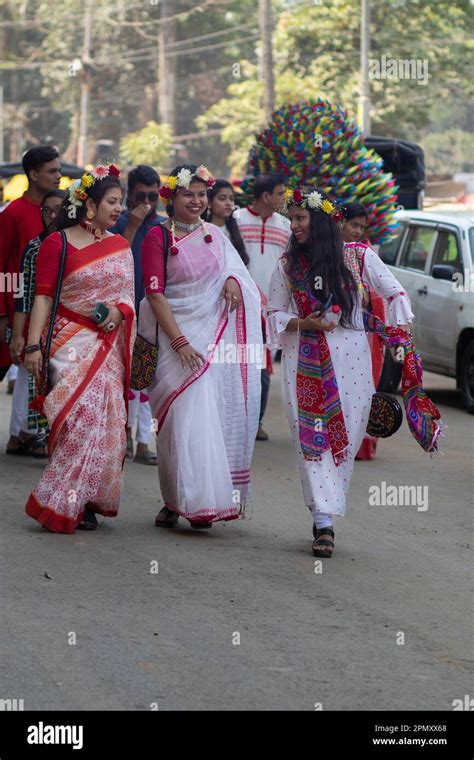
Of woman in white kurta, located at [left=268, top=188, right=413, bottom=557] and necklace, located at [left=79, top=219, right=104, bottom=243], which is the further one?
necklace, located at [left=79, top=219, right=104, bottom=243]

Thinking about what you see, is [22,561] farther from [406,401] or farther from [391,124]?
[391,124]

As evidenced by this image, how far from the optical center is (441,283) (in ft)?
48.8

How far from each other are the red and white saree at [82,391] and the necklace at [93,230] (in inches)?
1.4

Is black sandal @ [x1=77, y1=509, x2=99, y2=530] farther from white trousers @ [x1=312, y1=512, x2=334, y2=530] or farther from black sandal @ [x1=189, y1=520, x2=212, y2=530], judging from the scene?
white trousers @ [x1=312, y1=512, x2=334, y2=530]

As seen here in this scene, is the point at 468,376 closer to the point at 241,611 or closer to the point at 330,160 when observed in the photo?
the point at 330,160

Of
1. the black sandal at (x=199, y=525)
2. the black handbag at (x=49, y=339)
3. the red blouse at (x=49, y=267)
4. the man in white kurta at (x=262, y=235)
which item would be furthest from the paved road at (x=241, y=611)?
the man in white kurta at (x=262, y=235)

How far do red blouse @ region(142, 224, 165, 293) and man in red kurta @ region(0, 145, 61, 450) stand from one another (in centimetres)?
241

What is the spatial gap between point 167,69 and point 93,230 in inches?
2072

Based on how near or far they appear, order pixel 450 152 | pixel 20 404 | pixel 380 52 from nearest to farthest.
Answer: pixel 20 404
pixel 380 52
pixel 450 152

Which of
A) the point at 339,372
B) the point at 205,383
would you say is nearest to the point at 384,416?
the point at 339,372

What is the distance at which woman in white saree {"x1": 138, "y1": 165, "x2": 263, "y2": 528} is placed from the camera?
816cm

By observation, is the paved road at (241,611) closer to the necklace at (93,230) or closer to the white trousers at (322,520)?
the white trousers at (322,520)

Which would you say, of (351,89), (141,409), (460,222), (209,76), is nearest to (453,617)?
(141,409)

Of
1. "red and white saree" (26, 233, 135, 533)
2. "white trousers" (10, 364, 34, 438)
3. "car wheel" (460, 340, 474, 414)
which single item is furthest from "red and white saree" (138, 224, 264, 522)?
"car wheel" (460, 340, 474, 414)
